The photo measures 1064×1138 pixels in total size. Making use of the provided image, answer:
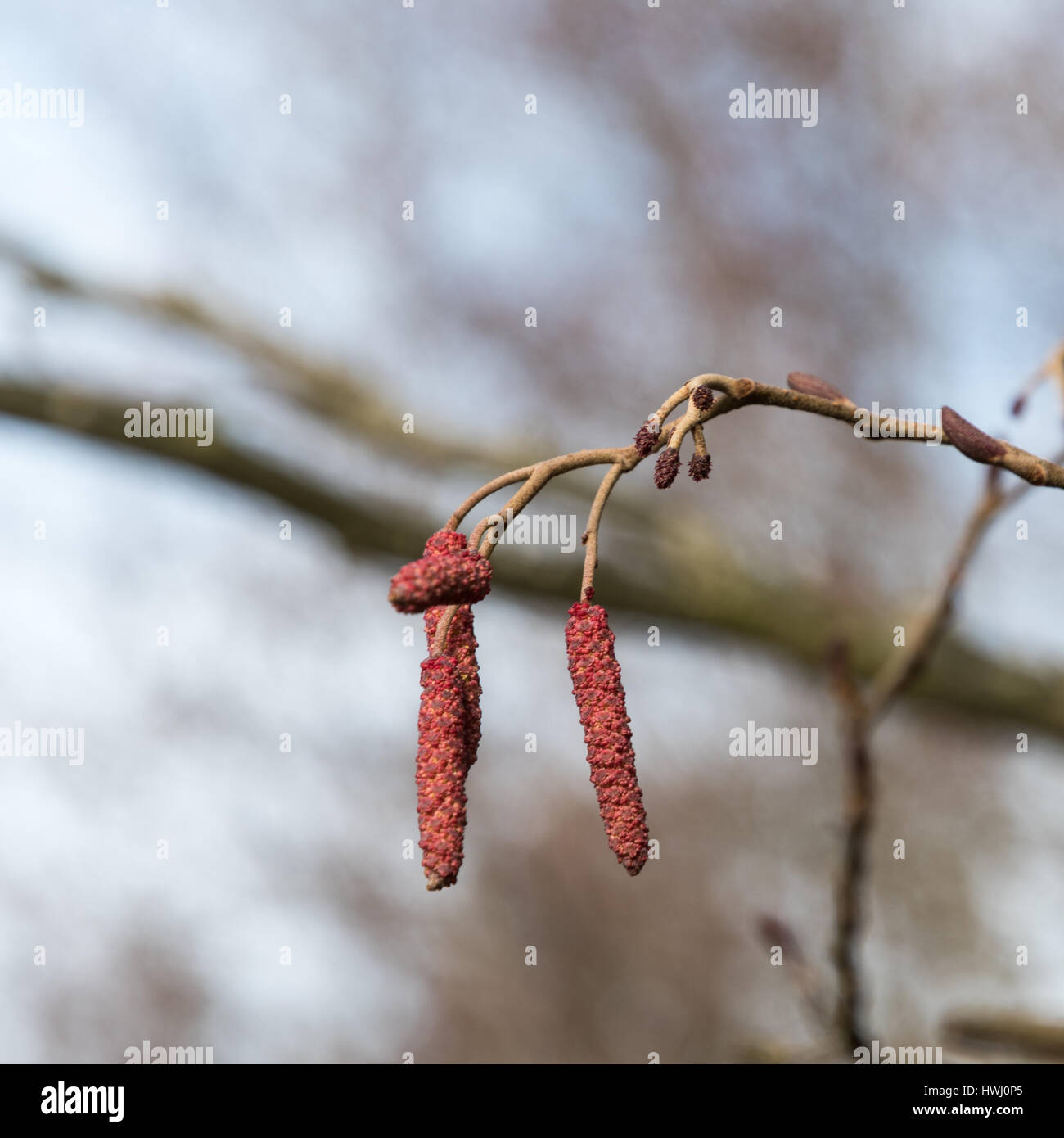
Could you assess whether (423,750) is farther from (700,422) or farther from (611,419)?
(611,419)

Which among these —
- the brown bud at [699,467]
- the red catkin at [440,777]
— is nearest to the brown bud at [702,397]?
the brown bud at [699,467]

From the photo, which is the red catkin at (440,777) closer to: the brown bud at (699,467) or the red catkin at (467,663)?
the red catkin at (467,663)

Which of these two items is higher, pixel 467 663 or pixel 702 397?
pixel 702 397

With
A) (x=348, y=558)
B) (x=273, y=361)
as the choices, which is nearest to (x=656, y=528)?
(x=348, y=558)

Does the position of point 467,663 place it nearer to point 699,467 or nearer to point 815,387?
point 699,467

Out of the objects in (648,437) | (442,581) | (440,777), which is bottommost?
(440,777)

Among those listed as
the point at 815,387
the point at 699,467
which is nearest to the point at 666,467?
the point at 699,467
